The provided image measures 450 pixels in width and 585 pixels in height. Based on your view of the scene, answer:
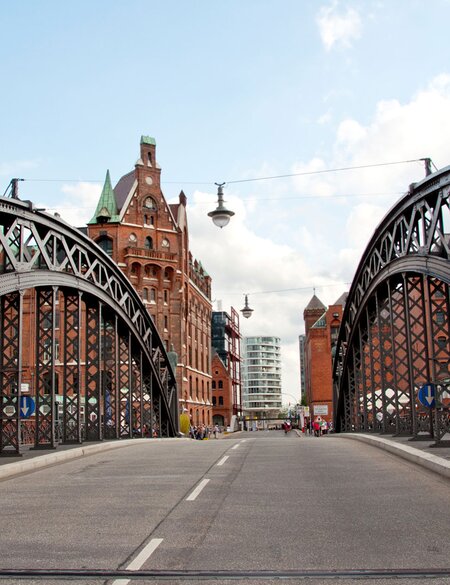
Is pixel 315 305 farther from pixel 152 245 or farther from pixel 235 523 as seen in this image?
pixel 235 523

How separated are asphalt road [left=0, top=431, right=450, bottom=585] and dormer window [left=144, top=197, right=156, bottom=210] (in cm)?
5870

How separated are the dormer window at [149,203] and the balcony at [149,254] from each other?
4.71 m

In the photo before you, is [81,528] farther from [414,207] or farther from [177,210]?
[177,210]

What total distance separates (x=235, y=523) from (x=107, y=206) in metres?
64.2

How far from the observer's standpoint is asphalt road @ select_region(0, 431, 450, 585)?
20.3 feet

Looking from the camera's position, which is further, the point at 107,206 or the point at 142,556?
the point at 107,206

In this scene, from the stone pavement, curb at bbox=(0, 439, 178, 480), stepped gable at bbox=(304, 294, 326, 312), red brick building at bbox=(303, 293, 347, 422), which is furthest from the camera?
stepped gable at bbox=(304, 294, 326, 312)

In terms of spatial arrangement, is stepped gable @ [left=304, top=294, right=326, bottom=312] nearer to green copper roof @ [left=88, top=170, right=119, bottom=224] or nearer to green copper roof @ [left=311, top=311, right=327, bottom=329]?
green copper roof @ [left=311, top=311, right=327, bottom=329]

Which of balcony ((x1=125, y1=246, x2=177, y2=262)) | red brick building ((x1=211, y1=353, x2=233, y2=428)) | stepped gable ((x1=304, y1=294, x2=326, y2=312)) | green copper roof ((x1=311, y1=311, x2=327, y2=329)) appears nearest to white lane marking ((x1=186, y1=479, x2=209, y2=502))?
balcony ((x1=125, y1=246, x2=177, y2=262))

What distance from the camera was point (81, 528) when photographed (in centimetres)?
808

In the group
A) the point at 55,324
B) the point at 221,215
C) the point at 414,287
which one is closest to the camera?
the point at 221,215

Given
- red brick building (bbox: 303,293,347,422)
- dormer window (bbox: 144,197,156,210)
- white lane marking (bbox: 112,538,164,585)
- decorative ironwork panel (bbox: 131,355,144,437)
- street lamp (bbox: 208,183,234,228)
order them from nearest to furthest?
white lane marking (bbox: 112,538,164,585) → street lamp (bbox: 208,183,234,228) → decorative ironwork panel (bbox: 131,355,144,437) → dormer window (bbox: 144,197,156,210) → red brick building (bbox: 303,293,347,422)

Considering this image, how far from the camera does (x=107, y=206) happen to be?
7038 cm

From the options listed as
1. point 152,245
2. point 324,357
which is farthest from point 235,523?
point 324,357
